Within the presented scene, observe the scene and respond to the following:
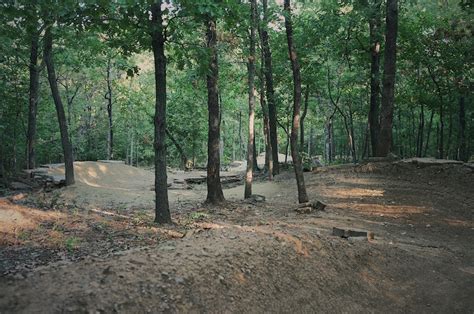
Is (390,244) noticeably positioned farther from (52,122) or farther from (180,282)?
(52,122)

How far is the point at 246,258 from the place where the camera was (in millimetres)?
6094

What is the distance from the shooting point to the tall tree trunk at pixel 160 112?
818 centimetres

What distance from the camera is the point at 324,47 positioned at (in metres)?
20.2

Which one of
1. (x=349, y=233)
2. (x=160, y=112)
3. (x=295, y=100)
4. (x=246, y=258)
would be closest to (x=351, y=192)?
(x=295, y=100)

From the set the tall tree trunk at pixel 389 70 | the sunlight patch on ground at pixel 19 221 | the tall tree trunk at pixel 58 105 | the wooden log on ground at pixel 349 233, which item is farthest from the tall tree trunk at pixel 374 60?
the sunlight patch on ground at pixel 19 221

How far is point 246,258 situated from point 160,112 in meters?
4.00

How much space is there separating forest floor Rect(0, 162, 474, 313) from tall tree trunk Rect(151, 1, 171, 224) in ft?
1.87

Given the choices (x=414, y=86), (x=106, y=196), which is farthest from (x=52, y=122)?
(x=414, y=86)

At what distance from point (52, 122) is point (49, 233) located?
105 ft

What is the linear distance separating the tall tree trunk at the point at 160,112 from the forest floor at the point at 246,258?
57 centimetres

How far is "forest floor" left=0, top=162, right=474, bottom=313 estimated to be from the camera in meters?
4.58

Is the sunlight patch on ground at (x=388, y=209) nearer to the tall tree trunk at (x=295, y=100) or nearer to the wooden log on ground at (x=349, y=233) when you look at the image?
the tall tree trunk at (x=295, y=100)

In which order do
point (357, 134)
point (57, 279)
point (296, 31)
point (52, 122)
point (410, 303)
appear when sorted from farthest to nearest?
point (357, 134)
point (52, 122)
point (296, 31)
point (410, 303)
point (57, 279)

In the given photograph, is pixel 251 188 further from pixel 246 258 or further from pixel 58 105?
pixel 246 258
